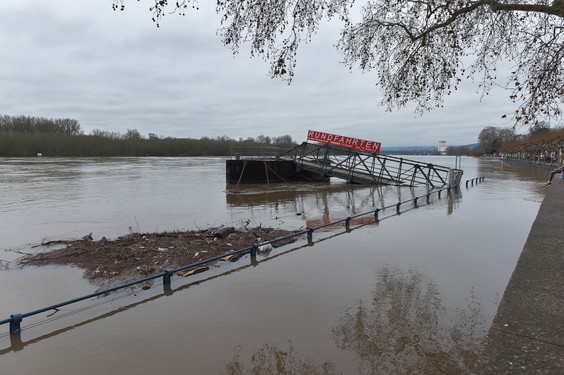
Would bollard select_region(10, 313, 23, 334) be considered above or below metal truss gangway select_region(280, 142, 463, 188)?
below

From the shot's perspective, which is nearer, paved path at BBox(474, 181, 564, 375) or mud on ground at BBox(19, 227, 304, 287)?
paved path at BBox(474, 181, 564, 375)

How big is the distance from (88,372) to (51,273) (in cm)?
440

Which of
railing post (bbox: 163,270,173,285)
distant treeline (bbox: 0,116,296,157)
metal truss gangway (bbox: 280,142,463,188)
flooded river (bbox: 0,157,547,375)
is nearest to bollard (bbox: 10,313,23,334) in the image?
flooded river (bbox: 0,157,547,375)

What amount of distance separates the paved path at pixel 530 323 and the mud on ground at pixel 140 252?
5568mm

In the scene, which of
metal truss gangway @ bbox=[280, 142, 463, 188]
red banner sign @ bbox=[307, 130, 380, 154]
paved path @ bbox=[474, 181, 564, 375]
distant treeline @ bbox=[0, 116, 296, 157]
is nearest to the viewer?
paved path @ bbox=[474, 181, 564, 375]

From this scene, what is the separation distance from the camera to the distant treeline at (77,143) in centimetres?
10856

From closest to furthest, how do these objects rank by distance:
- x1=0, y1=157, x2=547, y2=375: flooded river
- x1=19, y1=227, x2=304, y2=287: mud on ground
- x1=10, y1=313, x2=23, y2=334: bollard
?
x1=0, y1=157, x2=547, y2=375: flooded river → x1=10, y1=313, x2=23, y2=334: bollard → x1=19, y1=227, x2=304, y2=287: mud on ground

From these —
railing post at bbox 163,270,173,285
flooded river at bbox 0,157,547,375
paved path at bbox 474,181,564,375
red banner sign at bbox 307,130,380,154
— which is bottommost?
flooded river at bbox 0,157,547,375

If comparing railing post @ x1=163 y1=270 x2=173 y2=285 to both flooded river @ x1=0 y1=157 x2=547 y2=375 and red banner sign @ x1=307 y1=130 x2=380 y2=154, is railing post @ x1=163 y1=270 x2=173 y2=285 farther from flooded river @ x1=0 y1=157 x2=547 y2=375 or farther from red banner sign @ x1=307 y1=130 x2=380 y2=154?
red banner sign @ x1=307 y1=130 x2=380 y2=154

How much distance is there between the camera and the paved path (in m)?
2.85

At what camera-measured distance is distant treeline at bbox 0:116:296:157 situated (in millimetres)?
108562

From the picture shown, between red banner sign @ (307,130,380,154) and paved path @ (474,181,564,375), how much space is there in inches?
906

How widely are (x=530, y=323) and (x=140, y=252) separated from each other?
304 inches

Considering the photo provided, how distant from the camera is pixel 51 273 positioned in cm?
754
